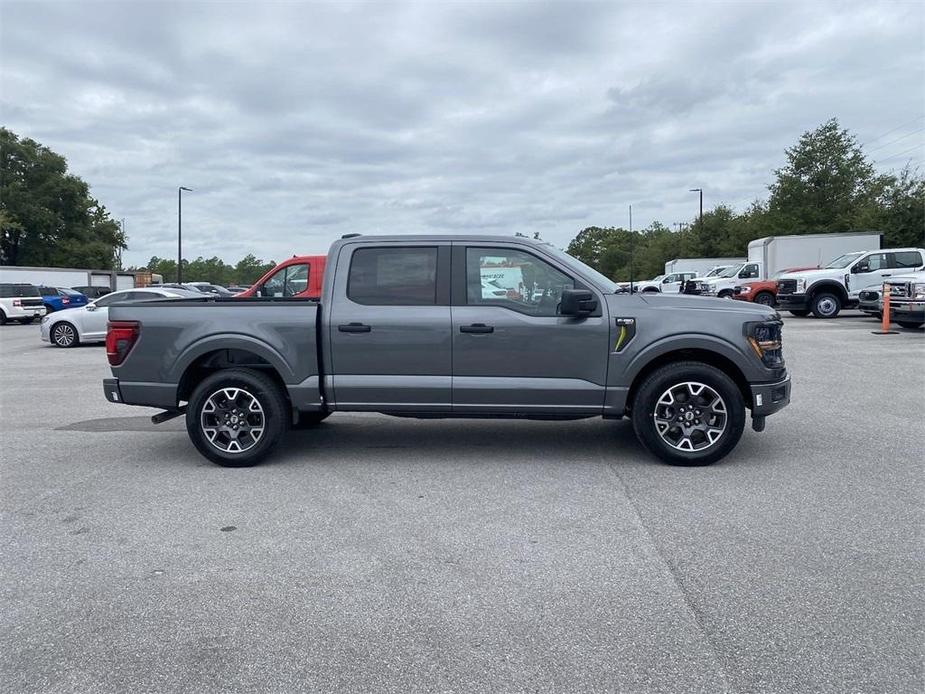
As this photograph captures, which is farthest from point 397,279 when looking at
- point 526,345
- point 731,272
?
point 731,272

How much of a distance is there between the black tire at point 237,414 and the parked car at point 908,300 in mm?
15299

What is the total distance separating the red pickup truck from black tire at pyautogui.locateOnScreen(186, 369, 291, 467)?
6.68 m

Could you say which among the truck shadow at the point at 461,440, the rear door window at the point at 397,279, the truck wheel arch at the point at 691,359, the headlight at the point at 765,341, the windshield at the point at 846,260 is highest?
the windshield at the point at 846,260

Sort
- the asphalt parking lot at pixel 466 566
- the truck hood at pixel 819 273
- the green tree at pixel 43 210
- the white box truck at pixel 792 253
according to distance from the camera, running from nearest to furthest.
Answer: the asphalt parking lot at pixel 466 566, the truck hood at pixel 819 273, the white box truck at pixel 792 253, the green tree at pixel 43 210

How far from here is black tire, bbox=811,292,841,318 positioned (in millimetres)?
23234

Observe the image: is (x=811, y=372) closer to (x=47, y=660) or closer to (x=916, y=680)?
(x=916, y=680)

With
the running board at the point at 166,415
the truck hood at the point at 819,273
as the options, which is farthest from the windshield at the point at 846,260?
the running board at the point at 166,415

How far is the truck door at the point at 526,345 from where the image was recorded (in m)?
6.11

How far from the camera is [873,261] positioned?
22672 millimetres

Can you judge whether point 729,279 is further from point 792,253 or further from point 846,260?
point 846,260

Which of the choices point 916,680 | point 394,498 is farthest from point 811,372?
point 916,680

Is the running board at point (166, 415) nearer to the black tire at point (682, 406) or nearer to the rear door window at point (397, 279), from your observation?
the rear door window at point (397, 279)

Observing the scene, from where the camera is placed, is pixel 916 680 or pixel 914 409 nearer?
pixel 916 680

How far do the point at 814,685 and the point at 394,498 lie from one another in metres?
3.07
